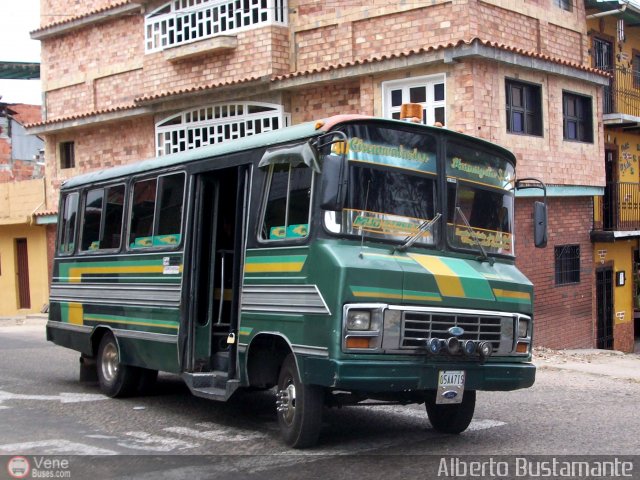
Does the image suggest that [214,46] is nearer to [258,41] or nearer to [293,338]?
[258,41]

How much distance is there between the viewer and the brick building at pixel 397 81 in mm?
16750

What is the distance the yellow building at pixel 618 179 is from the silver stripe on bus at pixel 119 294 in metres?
12.4

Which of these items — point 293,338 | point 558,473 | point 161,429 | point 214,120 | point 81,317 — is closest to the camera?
point 558,473

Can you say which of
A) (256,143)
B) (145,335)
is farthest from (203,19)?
(256,143)

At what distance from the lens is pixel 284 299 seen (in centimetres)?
768

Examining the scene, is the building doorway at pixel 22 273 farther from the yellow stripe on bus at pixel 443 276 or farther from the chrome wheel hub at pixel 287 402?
the yellow stripe on bus at pixel 443 276

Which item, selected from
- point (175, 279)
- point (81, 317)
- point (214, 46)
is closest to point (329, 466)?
point (175, 279)

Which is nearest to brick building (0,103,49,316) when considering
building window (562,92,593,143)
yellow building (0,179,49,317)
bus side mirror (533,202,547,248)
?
yellow building (0,179,49,317)

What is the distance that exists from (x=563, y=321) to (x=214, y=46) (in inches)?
373

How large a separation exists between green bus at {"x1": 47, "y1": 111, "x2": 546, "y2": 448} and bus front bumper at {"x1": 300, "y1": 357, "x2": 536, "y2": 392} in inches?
0.5

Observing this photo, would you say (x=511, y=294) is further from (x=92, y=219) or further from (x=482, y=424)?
(x=92, y=219)

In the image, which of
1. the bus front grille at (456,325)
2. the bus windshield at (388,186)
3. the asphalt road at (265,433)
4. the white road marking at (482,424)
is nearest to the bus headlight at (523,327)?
the bus front grille at (456,325)

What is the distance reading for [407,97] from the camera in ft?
56.5

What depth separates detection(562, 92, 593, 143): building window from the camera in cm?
1895
